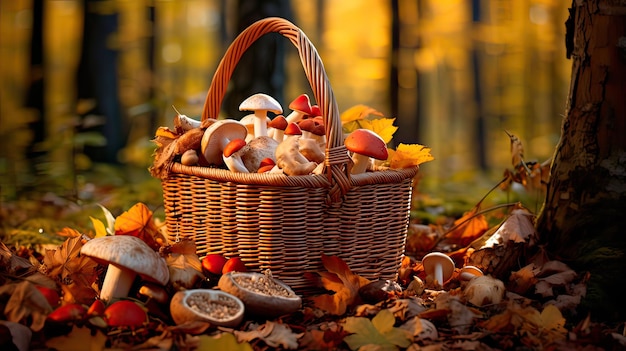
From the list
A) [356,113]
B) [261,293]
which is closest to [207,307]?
[261,293]

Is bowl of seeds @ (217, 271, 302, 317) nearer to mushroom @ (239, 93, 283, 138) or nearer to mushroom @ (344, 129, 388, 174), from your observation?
mushroom @ (344, 129, 388, 174)

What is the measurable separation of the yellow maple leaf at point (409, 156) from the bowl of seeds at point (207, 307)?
3.32 feet

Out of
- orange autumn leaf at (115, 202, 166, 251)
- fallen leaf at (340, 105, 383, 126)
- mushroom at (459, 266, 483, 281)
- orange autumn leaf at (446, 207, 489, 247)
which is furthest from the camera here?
orange autumn leaf at (446, 207, 489, 247)

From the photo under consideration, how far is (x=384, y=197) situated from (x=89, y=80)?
7.53 metres

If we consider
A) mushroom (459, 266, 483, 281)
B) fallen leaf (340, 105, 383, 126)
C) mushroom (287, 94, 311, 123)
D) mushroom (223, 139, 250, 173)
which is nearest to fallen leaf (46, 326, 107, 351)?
mushroom (223, 139, 250, 173)

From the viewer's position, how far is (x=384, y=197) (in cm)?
269

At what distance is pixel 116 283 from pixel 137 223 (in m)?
0.72

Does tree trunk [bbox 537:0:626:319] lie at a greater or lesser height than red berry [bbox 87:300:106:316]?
greater

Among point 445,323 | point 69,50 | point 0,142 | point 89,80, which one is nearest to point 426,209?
point 445,323

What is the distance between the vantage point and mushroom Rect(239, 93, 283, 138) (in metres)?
2.81

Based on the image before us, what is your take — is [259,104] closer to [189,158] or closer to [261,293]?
[189,158]

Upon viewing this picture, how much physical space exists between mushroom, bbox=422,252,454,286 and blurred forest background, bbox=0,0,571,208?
254 cm

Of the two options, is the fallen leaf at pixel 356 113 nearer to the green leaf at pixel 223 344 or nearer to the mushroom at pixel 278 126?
the mushroom at pixel 278 126

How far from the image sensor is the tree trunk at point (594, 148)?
2898mm
